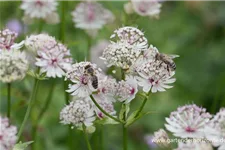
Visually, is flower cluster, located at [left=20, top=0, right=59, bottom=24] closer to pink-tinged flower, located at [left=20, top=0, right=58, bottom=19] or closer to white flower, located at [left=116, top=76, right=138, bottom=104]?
pink-tinged flower, located at [left=20, top=0, right=58, bottom=19]

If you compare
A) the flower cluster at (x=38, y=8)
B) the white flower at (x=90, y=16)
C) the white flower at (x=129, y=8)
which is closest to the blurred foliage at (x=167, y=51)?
the white flower at (x=90, y=16)

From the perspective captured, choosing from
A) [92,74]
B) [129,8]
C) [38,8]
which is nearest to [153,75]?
[92,74]

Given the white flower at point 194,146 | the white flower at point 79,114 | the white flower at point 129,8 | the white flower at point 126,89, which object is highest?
the white flower at point 129,8

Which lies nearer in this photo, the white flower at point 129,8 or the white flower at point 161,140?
the white flower at point 161,140

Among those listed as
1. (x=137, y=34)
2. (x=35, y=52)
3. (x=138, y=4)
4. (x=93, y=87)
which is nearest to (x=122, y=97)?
(x=93, y=87)

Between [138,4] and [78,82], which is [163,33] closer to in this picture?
[138,4]

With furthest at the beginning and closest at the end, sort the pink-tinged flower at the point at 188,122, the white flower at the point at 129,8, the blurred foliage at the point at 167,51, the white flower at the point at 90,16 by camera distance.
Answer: the blurred foliage at the point at 167,51 < the white flower at the point at 90,16 < the white flower at the point at 129,8 < the pink-tinged flower at the point at 188,122

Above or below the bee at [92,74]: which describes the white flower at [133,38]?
above

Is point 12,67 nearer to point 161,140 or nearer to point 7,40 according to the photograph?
point 7,40

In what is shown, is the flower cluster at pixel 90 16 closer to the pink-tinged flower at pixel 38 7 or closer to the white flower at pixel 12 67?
the pink-tinged flower at pixel 38 7
